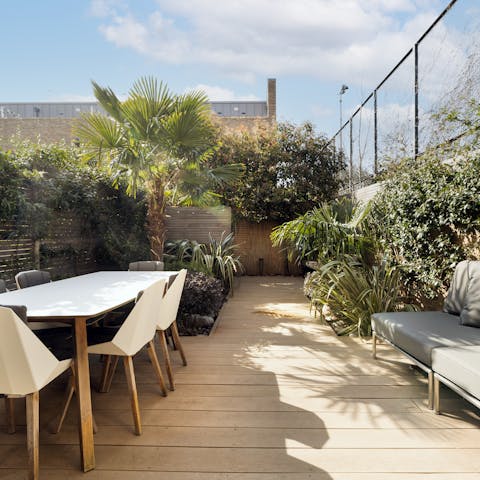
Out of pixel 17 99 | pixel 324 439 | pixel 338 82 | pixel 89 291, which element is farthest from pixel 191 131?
pixel 17 99

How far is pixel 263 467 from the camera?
207 cm

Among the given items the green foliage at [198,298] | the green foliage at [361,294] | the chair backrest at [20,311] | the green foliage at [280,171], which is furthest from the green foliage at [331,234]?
the green foliage at [280,171]

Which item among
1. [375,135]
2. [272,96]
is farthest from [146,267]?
[272,96]

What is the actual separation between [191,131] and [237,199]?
4959 millimetres

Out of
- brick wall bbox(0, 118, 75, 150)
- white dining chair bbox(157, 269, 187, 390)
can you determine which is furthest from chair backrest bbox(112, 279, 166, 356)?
brick wall bbox(0, 118, 75, 150)

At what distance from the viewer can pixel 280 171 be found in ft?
34.9

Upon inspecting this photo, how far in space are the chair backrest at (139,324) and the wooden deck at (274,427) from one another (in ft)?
1.67

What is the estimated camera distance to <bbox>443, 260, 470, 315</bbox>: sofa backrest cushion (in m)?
3.36

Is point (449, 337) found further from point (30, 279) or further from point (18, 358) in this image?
point (30, 279)

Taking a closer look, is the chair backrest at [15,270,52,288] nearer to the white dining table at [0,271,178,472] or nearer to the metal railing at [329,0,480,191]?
the white dining table at [0,271,178,472]

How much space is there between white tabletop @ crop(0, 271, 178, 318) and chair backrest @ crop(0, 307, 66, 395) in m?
0.28

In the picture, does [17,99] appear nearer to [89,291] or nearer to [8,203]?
[8,203]

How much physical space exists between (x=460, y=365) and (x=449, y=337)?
55 cm

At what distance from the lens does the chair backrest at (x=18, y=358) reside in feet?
6.06
